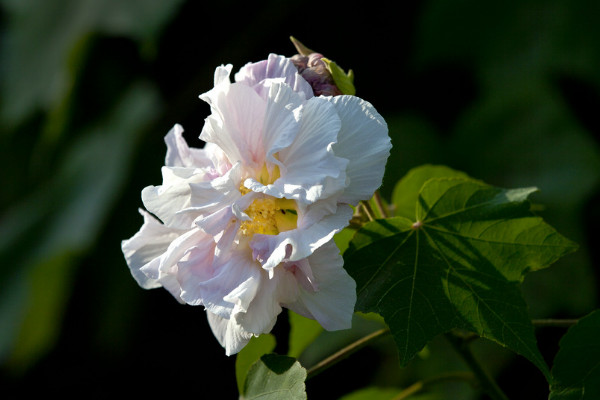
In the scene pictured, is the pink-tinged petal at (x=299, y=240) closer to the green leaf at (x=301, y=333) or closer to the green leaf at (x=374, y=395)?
the green leaf at (x=301, y=333)

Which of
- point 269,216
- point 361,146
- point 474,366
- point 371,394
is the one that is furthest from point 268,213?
point 371,394

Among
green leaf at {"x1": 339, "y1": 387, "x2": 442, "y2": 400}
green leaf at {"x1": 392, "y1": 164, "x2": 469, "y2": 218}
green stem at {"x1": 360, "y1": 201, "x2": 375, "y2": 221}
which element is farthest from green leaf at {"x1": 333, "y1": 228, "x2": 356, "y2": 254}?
green leaf at {"x1": 339, "y1": 387, "x2": 442, "y2": 400}

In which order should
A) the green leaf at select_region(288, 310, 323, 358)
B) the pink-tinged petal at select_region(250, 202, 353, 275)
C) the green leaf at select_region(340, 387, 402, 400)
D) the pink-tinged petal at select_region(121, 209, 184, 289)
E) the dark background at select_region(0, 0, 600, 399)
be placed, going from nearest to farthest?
the pink-tinged petal at select_region(250, 202, 353, 275) < the pink-tinged petal at select_region(121, 209, 184, 289) < the green leaf at select_region(288, 310, 323, 358) < the green leaf at select_region(340, 387, 402, 400) < the dark background at select_region(0, 0, 600, 399)

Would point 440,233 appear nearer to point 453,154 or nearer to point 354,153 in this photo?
point 354,153

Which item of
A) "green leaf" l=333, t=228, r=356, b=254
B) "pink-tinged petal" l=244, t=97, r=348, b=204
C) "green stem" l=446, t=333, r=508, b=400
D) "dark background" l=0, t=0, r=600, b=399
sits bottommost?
"dark background" l=0, t=0, r=600, b=399

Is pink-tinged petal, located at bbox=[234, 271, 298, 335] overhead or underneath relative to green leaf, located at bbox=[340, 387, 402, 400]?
overhead

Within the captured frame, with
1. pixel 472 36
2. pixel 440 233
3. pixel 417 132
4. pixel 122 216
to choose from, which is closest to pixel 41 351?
pixel 122 216

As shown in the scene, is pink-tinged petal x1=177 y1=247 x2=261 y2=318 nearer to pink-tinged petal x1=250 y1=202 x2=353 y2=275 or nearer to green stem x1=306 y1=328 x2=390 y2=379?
pink-tinged petal x1=250 y1=202 x2=353 y2=275

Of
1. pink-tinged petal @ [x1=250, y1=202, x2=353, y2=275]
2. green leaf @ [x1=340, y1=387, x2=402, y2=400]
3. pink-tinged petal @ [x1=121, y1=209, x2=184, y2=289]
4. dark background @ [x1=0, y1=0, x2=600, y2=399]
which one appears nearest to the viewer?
pink-tinged petal @ [x1=250, y1=202, x2=353, y2=275]

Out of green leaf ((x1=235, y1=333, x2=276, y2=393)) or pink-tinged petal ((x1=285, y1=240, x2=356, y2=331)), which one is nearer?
pink-tinged petal ((x1=285, y1=240, x2=356, y2=331))
